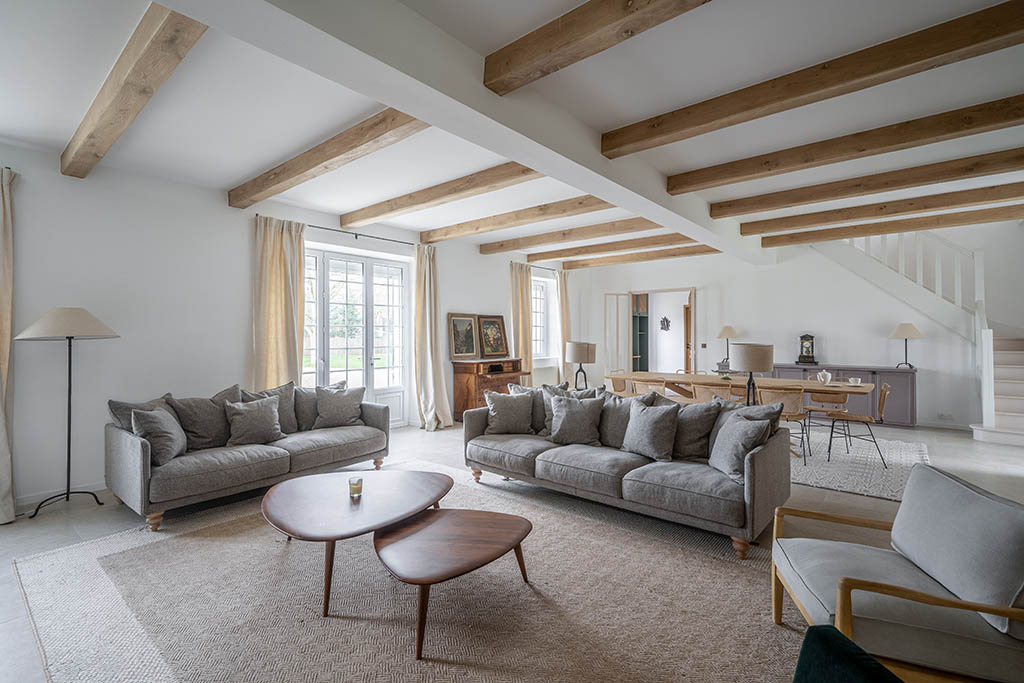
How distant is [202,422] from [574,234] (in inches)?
194

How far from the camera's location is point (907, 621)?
1.53 metres

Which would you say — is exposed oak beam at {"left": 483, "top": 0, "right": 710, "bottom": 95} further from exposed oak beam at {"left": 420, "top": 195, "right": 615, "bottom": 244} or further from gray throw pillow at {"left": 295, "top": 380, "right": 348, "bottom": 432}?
gray throw pillow at {"left": 295, "top": 380, "right": 348, "bottom": 432}

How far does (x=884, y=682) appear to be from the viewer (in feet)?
2.27

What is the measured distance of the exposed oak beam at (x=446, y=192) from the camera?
4094mm

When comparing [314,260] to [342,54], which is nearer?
[342,54]

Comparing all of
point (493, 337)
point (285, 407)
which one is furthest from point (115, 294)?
point (493, 337)

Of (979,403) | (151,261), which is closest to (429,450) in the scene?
(151,261)

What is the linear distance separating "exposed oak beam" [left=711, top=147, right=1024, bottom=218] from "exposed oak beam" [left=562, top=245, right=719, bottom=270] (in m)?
2.25

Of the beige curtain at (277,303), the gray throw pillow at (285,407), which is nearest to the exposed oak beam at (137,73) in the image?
the beige curtain at (277,303)

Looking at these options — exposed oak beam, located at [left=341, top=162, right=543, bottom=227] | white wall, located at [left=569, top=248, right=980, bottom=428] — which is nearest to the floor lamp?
exposed oak beam, located at [left=341, top=162, right=543, bottom=227]

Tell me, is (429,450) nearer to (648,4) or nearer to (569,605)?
(569,605)

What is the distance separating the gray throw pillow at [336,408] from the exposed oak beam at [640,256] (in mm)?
5458

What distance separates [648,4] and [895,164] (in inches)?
142

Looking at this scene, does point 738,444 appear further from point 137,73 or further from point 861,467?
point 137,73
